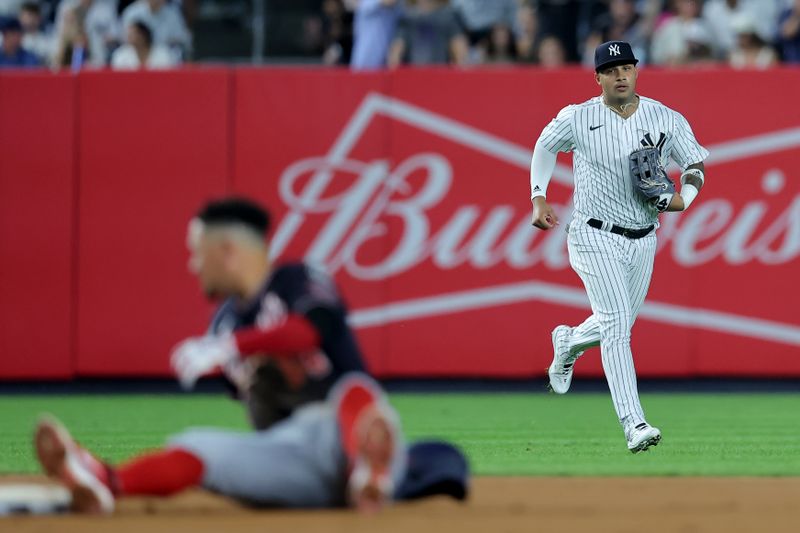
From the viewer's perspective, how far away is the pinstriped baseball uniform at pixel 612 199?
10250 mm

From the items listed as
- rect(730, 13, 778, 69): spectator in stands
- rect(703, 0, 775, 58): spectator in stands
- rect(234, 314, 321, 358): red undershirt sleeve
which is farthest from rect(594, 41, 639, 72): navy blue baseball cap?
rect(703, 0, 775, 58): spectator in stands

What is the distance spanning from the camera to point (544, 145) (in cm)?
1065

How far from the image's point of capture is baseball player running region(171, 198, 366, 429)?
6.46 metres

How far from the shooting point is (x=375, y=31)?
55.5ft

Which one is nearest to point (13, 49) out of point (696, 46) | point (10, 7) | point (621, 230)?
point (10, 7)

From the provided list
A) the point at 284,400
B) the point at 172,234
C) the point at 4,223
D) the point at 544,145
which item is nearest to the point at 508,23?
the point at 172,234

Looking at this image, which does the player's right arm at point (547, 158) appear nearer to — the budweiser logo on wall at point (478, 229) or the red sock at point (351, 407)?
the red sock at point (351, 407)

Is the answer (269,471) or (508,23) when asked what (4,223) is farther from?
(269,471)

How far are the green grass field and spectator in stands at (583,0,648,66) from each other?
167 inches

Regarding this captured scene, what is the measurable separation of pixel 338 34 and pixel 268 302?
39.4 feet

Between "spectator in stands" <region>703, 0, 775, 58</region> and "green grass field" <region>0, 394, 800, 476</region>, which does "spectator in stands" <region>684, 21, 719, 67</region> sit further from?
"green grass field" <region>0, 394, 800, 476</region>

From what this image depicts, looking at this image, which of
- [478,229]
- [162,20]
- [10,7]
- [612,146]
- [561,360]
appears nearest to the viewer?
[612,146]

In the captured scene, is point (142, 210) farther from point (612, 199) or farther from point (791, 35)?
point (791, 35)

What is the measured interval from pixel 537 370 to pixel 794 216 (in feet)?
9.74
